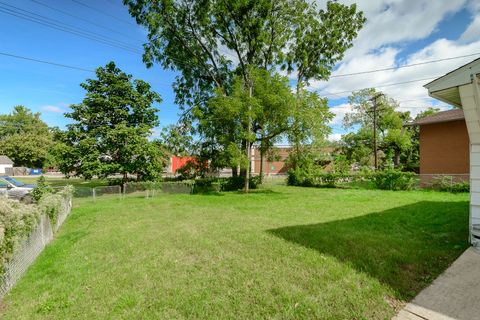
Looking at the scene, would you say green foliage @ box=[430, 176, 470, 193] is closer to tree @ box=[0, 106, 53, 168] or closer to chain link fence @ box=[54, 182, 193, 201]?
chain link fence @ box=[54, 182, 193, 201]

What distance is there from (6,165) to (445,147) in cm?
6752

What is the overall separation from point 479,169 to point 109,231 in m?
8.52

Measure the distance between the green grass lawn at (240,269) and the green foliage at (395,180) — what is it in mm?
9411

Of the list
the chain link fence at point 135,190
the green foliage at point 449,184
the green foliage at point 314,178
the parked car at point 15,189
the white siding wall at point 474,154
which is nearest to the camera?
the white siding wall at point 474,154

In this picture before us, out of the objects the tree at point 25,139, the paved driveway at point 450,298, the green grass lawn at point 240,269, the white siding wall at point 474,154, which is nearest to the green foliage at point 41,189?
the green grass lawn at point 240,269

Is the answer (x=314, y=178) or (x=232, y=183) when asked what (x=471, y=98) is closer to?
(x=232, y=183)

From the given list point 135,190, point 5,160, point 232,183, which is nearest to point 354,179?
point 232,183

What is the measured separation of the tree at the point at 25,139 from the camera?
169ft

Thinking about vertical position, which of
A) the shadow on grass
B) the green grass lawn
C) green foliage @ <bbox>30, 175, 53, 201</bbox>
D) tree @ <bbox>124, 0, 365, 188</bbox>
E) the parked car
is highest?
tree @ <bbox>124, 0, 365, 188</bbox>

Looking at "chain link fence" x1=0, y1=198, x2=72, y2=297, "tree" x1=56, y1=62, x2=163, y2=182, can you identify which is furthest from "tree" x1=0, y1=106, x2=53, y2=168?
"chain link fence" x1=0, y1=198, x2=72, y2=297

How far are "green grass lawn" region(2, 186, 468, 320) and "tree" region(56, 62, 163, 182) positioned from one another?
34.7ft

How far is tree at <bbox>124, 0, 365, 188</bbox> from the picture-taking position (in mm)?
16781

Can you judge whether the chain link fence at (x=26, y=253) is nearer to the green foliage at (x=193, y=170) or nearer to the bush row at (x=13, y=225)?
the bush row at (x=13, y=225)

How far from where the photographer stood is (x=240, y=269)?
4.34 m
